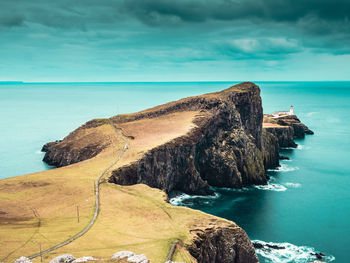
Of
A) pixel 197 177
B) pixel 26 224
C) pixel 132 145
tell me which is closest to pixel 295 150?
pixel 197 177

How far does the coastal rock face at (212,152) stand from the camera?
105375 millimetres

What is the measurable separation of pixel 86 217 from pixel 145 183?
35368mm

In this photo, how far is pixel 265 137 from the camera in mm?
167500

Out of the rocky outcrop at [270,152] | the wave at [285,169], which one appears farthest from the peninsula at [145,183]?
the wave at [285,169]

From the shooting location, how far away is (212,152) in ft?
432

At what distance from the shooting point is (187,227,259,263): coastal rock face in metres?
58.9

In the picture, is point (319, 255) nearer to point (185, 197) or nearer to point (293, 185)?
point (185, 197)

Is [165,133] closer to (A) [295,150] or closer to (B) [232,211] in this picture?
(B) [232,211]

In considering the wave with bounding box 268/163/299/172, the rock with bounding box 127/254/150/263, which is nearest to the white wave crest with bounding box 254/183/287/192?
the wave with bounding box 268/163/299/172

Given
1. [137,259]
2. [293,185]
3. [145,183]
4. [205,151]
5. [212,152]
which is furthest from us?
Result: [205,151]

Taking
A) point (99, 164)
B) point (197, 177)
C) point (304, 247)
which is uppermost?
point (99, 164)

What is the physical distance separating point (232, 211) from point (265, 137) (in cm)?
7516

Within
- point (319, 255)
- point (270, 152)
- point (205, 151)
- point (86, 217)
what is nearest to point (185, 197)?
point (205, 151)

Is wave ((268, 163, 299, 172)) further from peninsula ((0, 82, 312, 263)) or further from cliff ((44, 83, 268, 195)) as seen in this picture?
cliff ((44, 83, 268, 195))
